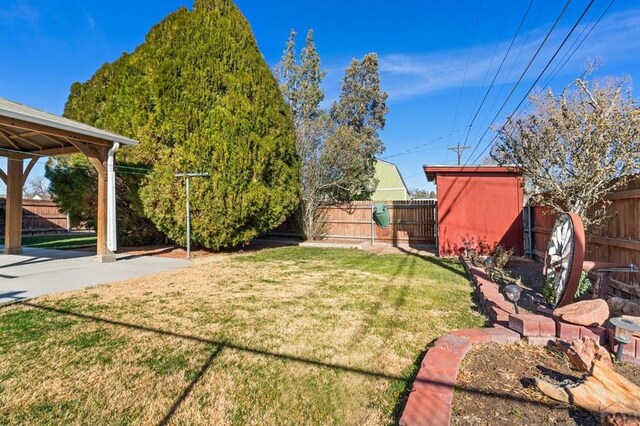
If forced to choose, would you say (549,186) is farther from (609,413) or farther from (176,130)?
(176,130)

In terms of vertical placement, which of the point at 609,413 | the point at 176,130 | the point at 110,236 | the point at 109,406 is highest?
the point at 176,130

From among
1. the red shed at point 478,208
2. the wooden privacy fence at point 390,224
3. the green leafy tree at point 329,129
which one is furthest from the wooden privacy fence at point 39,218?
the red shed at point 478,208

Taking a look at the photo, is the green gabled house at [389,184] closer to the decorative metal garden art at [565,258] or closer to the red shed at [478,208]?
the red shed at [478,208]

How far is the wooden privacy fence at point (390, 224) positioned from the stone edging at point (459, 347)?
878 cm

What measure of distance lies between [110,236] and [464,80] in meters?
11.8

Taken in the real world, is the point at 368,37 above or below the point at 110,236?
above

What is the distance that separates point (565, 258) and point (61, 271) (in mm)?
8065

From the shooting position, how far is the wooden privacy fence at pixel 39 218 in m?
17.3

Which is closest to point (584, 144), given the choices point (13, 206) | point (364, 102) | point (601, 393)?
point (601, 393)

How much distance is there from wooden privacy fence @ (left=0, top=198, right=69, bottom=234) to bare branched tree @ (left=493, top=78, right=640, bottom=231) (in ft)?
68.0

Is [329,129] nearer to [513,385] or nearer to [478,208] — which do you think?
[478,208]

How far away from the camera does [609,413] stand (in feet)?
5.90

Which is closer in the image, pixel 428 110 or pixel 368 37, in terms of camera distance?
pixel 368 37

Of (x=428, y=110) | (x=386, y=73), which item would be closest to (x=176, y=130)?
(x=428, y=110)
